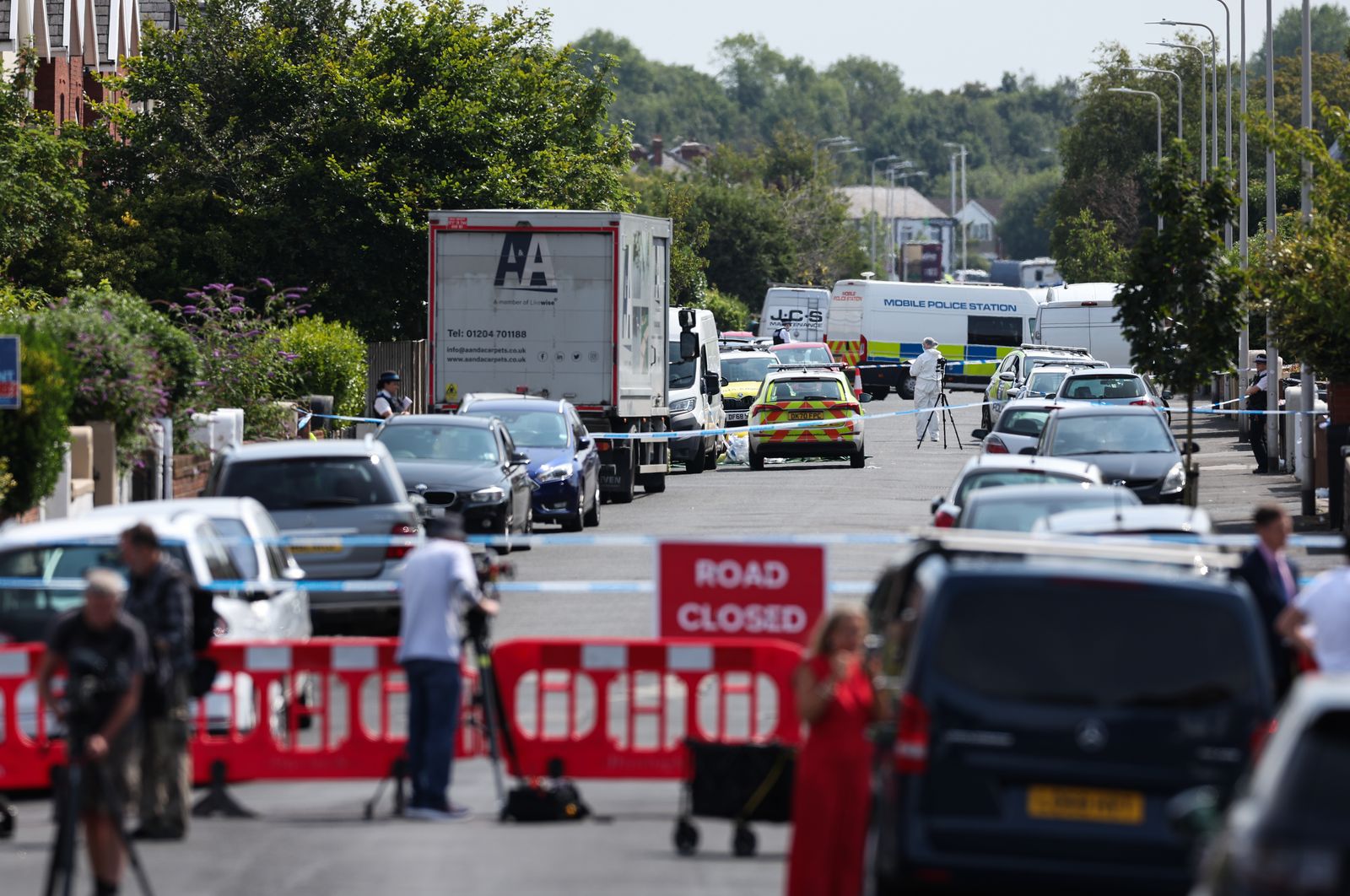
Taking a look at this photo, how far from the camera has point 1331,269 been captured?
24406mm

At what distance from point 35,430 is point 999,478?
8.36 m

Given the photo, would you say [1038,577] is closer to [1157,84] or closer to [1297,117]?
[1157,84]

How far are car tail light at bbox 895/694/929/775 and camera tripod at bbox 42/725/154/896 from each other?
3172 mm

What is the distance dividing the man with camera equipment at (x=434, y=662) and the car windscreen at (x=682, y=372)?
25741 millimetres

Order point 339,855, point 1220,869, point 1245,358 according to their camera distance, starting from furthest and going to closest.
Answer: point 1245,358 → point 339,855 → point 1220,869

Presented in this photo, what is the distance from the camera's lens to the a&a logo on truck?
2836cm

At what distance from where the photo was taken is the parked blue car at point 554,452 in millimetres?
24734

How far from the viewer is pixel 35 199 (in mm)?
30828

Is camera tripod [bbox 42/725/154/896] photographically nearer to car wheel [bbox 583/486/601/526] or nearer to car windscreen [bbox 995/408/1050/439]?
car wheel [bbox 583/486/601/526]

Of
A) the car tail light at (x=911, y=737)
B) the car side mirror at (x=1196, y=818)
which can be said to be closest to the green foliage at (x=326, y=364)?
the car tail light at (x=911, y=737)

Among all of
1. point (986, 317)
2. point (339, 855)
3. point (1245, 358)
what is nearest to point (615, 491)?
point (1245, 358)

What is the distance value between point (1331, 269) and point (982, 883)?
17.7 meters

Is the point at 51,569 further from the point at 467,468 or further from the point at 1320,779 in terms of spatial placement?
the point at 467,468

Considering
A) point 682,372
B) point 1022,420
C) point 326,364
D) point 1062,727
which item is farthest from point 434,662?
point 682,372
